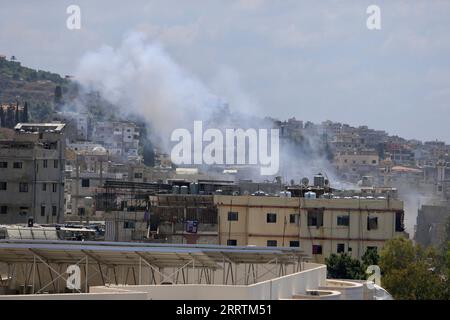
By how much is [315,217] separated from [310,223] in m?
0.26

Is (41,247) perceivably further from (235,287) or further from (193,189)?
(193,189)

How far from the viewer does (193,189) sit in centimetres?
7725

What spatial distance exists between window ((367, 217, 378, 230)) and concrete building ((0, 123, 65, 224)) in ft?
43.4

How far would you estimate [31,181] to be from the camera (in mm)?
79562

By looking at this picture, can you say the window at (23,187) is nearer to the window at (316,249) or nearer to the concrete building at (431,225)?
the window at (316,249)

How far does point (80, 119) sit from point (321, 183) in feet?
317

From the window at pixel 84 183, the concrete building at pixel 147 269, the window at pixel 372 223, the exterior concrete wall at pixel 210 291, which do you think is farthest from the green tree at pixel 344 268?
the window at pixel 84 183

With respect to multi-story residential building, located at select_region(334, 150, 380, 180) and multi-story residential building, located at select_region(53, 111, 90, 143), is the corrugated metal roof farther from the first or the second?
multi-story residential building, located at select_region(53, 111, 90, 143)

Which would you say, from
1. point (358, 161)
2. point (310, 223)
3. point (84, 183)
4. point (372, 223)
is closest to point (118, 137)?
point (358, 161)

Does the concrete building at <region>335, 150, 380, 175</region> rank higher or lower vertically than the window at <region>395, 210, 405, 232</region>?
higher

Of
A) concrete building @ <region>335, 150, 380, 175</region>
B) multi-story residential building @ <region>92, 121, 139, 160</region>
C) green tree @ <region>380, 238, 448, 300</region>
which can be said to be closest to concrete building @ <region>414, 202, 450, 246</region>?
green tree @ <region>380, 238, 448, 300</region>

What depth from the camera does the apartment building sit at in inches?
2768
